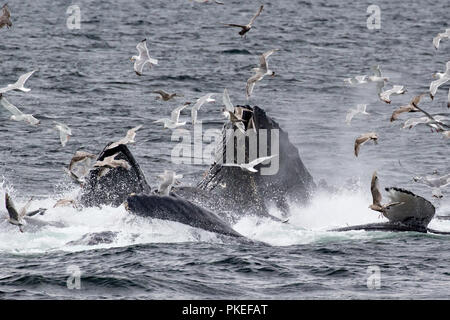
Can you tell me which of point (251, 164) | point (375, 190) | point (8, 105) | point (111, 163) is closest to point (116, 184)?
point (111, 163)

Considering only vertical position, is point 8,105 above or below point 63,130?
above

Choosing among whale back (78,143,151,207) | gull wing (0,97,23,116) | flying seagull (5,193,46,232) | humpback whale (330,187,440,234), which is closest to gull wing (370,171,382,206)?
humpback whale (330,187,440,234)

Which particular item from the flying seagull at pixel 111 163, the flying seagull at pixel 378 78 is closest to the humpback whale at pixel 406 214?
the flying seagull at pixel 111 163

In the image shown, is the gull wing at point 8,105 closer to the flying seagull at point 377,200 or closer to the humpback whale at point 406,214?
the humpback whale at point 406,214

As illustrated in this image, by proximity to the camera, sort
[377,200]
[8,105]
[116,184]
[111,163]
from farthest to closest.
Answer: [8,105] < [116,184] < [111,163] < [377,200]

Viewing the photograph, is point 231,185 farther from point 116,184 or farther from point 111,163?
point 111,163

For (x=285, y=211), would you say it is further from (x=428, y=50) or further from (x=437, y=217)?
(x=428, y=50)

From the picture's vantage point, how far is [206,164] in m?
32.6

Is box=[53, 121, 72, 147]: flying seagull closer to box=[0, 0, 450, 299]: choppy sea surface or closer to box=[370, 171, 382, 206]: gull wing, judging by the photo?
box=[0, 0, 450, 299]: choppy sea surface

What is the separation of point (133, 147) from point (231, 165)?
11558 millimetres

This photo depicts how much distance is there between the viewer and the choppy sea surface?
1969cm

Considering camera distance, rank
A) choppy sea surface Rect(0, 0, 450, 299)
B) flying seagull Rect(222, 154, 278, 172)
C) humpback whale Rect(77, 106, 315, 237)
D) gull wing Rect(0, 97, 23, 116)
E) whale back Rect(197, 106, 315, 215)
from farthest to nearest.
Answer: gull wing Rect(0, 97, 23, 116)
whale back Rect(197, 106, 315, 215)
flying seagull Rect(222, 154, 278, 172)
humpback whale Rect(77, 106, 315, 237)
choppy sea surface Rect(0, 0, 450, 299)

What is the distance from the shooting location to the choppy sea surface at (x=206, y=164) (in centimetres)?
1969

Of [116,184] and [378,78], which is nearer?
[116,184]
